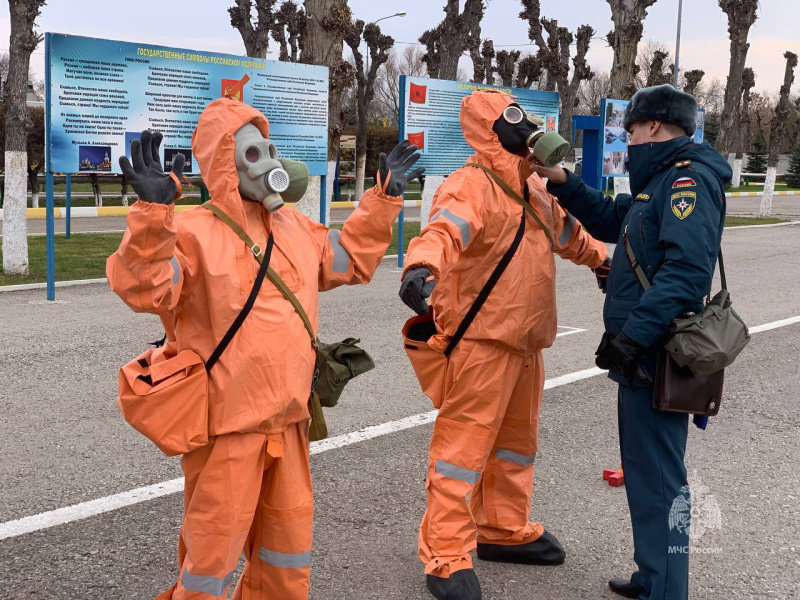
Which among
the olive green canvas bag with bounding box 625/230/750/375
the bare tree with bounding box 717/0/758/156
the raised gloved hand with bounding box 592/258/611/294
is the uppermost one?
the bare tree with bounding box 717/0/758/156

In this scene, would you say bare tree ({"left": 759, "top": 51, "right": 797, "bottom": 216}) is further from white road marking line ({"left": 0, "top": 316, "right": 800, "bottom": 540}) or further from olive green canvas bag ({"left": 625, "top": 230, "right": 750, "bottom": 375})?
olive green canvas bag ({"left": 625, "top": 230, "right": 750, "bottom": 375})

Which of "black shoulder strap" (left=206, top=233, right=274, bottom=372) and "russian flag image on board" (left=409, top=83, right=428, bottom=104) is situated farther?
"russian flag image on board" (left=409, top=83, right=428, bottom=104)

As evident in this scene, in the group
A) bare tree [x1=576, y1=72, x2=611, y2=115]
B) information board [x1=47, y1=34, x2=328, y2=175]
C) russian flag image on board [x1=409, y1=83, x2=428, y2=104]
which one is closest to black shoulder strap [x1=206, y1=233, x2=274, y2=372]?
information board [x1=47, y1=34, x2=328, y2=175]

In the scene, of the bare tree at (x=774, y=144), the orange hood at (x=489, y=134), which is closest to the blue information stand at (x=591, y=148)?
the bare tree at (x=774, y=144)

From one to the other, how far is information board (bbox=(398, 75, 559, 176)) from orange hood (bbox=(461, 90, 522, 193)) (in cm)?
812

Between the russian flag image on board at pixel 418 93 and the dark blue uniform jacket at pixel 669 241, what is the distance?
886cm

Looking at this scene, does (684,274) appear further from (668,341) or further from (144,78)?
(144,78)

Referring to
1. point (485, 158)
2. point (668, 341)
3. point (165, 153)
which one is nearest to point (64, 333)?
point (165, 153)

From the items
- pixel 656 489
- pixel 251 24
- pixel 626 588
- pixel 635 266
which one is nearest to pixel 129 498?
pixel 626 588

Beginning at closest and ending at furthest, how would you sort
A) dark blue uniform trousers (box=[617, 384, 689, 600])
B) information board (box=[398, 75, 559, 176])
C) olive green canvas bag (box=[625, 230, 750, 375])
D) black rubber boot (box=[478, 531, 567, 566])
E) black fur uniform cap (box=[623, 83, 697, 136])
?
1. olive green canvas bag (box=[625, 230, 750, 375])
2. dark blue uniform trousers (box=[617, 384, 689, 600])
3. black fur uniform cap (box=[623, 83, 697, 136])
4. black rubber boot (box=[478, 531, 567, 566])
5. information board (box=[398, 75, 559, 176])

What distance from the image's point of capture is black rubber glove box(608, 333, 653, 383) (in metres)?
3.14

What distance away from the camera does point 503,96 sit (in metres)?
3.81

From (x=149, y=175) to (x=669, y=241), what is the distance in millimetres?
1728

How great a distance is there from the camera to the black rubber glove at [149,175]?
2443mm
